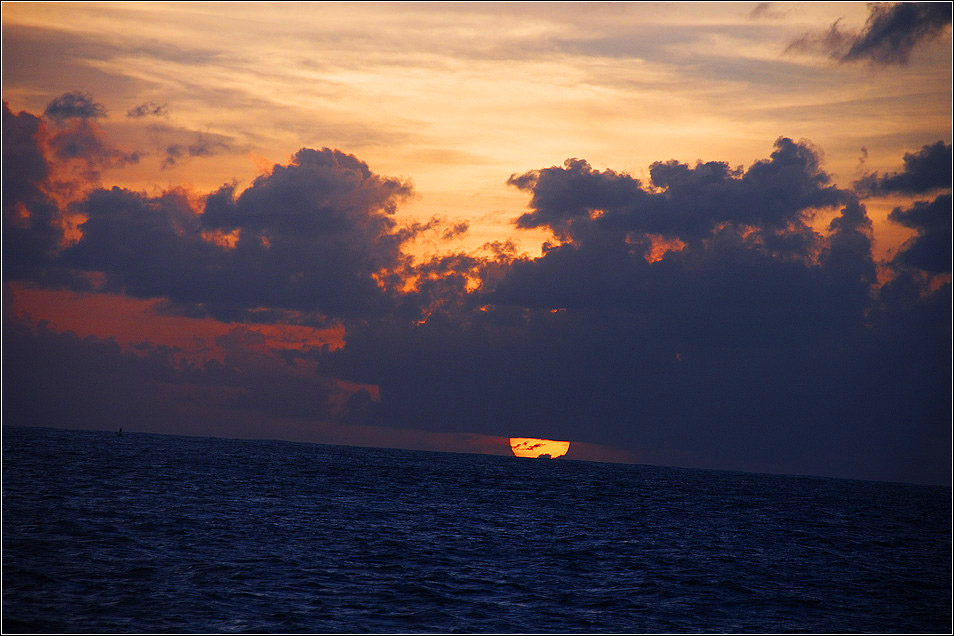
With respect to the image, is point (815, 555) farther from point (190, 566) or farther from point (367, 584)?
point (190, 566)

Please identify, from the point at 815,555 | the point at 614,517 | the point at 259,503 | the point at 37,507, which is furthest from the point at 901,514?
the point at 37,507

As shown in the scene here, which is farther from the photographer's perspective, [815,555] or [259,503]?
[259,503]

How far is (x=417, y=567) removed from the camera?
4097 centimetres

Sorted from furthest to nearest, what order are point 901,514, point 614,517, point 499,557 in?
point 901,514 → point 614,517 → point 499,557

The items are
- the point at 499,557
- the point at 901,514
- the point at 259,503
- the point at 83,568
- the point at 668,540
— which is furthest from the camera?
the point at 901,514

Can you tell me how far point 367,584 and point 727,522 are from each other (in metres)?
51.5

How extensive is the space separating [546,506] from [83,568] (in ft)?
180

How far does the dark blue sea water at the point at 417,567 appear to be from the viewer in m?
31.0

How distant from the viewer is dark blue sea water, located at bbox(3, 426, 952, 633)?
102 feet

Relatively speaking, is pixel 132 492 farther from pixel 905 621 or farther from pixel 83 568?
pixel 905 621

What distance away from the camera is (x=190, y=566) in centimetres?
3738

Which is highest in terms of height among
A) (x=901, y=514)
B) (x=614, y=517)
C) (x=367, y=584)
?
(x=367, y=584)

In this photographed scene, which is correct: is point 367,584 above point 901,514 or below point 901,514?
above

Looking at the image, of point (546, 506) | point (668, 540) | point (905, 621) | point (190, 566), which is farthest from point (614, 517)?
point (190, 566)
